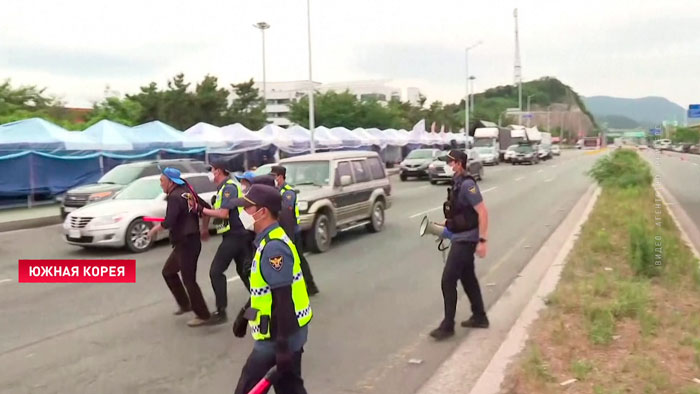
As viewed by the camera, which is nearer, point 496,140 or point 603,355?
point 603,355

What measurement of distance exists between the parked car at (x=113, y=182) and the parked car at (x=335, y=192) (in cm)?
510

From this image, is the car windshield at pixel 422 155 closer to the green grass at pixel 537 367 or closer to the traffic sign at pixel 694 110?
the traffic sign at pixel 694 110

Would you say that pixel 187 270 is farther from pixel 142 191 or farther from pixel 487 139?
pixel 487 139

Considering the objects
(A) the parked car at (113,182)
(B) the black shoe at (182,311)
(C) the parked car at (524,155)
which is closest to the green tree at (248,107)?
(C) the parked car at (524,155)

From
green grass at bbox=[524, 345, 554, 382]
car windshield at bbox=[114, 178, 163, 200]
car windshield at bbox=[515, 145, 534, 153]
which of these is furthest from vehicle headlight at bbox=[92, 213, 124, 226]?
car windshield at bbox=[515, 145, 534, 153]

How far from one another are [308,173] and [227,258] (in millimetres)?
5443

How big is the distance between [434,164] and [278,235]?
26609mm

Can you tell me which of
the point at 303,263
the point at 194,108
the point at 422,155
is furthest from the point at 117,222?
the point at 194,108

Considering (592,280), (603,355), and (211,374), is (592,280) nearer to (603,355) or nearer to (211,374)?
(603,355)

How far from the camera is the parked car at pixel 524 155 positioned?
49.7m

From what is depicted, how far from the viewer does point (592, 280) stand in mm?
7426

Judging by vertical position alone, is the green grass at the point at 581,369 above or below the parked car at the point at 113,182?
below

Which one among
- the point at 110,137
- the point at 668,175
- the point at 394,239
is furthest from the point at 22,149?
the point at 668,175

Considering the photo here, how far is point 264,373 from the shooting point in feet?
10.7
